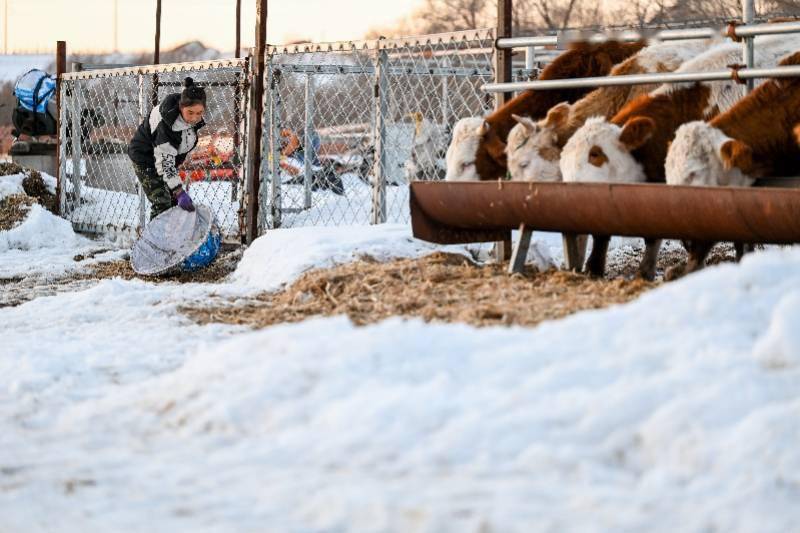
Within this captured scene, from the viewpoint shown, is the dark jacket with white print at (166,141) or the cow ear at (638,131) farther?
the dark jacket with white print at (166,141)

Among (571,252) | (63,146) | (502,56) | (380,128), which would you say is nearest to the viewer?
(571,252)

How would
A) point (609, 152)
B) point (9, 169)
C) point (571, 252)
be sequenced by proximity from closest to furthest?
point (609, 152)
point (571, 252)
point (9, 169)

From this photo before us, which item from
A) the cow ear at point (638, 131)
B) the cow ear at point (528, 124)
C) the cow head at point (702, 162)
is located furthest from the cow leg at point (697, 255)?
the cow ear at point (528, 124)

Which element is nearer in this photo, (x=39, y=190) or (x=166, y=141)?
(x=166, y=141)

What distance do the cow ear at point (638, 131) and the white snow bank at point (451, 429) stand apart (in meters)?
2.79

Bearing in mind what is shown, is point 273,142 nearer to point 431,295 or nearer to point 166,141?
point 166,141

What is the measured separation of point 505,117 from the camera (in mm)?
8258

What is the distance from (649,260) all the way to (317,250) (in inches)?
87.2

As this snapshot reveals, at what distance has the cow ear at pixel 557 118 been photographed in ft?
25.4

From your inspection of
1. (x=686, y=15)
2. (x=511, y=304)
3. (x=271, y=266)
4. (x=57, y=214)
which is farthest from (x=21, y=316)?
(x=686, y=15)

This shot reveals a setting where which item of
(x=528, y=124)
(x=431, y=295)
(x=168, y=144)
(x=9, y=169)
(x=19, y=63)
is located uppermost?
(x=19, y=63)

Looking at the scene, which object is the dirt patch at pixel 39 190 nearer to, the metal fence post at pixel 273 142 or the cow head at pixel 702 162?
the metal fence post at pixel 273 142

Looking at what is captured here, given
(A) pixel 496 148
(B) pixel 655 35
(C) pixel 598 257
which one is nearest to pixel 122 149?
(A) pixel 496 148

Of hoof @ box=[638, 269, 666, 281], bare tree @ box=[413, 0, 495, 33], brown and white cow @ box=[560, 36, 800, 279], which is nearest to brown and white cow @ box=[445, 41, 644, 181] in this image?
brown and white cow @ box=[560, 36, 800, 279]
